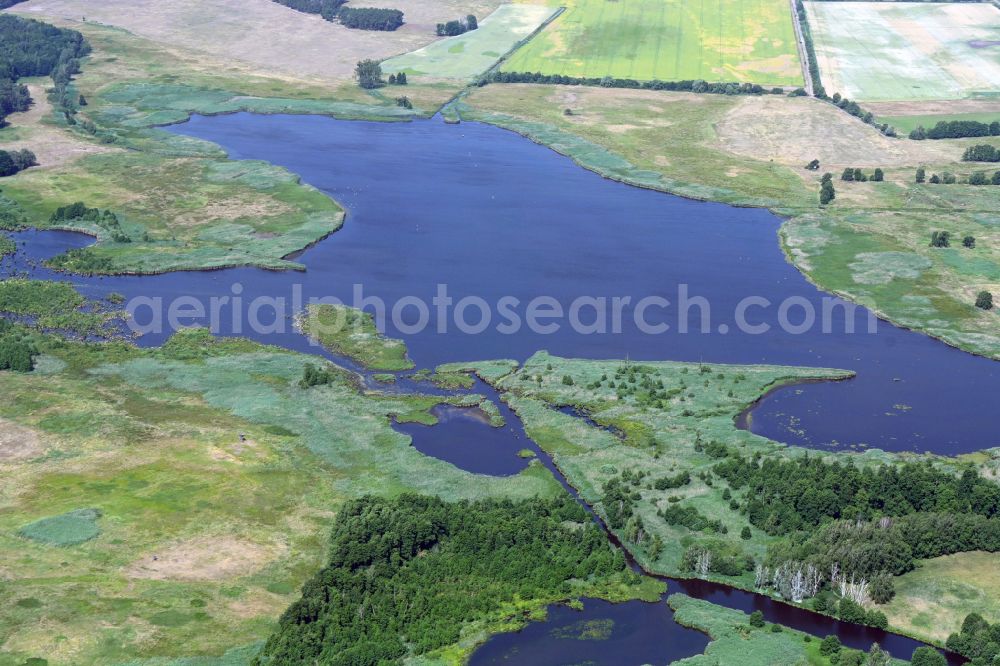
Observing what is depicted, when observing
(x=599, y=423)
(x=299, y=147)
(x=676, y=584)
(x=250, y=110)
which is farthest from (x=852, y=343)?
(x=250, y=110)

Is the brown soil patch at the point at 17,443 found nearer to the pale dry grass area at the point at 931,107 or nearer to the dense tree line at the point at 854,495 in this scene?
the dense tree line at the point at 854,495

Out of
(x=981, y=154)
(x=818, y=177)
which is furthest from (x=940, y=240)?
(x=981, y=154)

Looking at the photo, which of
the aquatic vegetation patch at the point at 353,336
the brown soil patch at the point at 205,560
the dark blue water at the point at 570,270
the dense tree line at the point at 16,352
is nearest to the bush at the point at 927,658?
the dark blue water at the point at 570,270

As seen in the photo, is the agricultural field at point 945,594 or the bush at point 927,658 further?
the agricultural field at point 945,594

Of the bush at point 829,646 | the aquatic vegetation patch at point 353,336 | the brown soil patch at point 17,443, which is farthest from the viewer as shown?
the aquatic vegetation patch at point 353,336

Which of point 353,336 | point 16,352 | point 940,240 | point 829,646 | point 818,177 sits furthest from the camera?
point 818,177

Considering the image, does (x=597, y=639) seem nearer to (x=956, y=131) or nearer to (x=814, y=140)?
(x=814, y=140)

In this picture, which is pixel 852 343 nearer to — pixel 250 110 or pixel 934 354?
pixel 934 354
